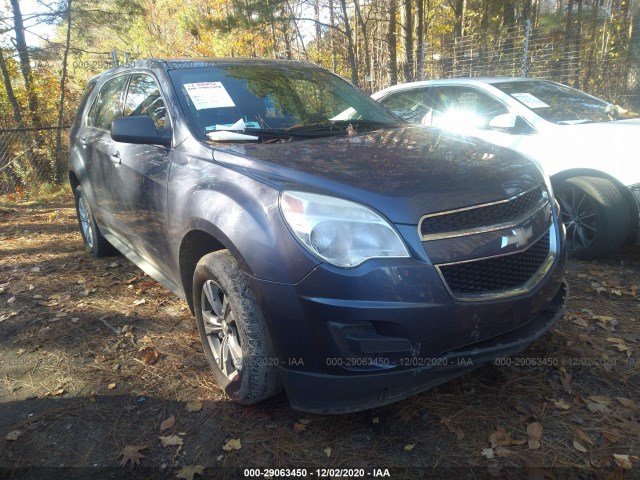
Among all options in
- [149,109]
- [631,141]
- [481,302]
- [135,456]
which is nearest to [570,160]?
[631,141]

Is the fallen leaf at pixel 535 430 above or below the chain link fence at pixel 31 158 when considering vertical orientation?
below

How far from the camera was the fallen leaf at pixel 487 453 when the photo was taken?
Answer: 213 centimetres

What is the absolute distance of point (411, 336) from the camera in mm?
1941

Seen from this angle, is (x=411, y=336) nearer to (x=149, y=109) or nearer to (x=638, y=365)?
(x=638, y=365)

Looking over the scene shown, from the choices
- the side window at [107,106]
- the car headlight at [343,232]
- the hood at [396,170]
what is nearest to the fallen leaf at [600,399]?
the hood at [396,170]

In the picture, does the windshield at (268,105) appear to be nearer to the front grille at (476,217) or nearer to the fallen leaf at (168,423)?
the front grille at (476,217)

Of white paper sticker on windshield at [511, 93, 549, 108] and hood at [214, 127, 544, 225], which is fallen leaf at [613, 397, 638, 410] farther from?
white paper sticker on windshield at [511, 93, 549, 108]

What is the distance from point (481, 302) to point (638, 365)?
1.43m

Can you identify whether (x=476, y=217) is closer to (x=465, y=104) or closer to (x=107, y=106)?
(x=107, y=106)

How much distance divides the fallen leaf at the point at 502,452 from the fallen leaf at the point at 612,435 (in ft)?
1.55

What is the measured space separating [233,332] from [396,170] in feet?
3.76

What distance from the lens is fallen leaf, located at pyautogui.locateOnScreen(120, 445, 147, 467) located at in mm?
2217

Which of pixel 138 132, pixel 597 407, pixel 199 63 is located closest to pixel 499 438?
pixel 597 407

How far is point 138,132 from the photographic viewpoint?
2844 mm
